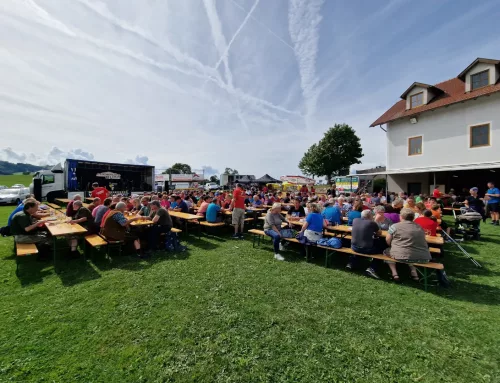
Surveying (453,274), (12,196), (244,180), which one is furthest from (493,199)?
(12,196)

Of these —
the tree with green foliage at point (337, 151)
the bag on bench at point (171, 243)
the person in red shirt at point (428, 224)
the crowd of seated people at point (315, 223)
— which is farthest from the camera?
the tree with green foliage at point (337, 151)

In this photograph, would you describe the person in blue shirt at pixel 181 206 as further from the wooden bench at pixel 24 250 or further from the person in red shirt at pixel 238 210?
the wooden bench at pixel 24 250

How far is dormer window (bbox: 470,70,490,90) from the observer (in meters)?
12.7

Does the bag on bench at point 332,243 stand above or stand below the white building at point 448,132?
below

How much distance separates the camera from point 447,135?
13891 millimetres

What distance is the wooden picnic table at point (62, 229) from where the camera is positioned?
4.87 meters

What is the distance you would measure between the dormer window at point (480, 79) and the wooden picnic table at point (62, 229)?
1918cm

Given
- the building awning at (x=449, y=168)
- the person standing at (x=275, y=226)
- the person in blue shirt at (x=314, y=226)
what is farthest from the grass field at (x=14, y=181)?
the building awning at (x=449, y=168)

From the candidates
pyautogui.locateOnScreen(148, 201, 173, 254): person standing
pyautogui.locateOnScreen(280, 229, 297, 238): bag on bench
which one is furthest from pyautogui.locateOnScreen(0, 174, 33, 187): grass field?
pyautogui.locateOnScreen(280, 229, 297, 238): bag on bench

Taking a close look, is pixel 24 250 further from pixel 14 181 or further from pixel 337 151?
pixel 14 181

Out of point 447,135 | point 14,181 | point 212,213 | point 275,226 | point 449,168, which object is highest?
point 447,135

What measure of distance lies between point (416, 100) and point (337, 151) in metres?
24.0

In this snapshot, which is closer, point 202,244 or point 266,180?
point 202,244

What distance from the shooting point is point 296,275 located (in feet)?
15.4
